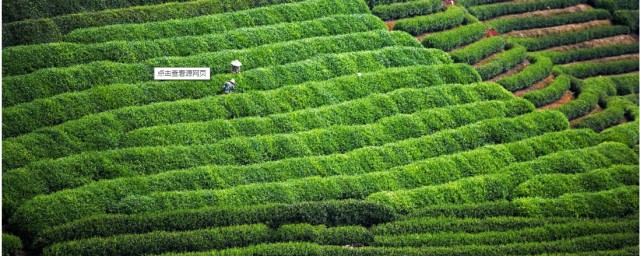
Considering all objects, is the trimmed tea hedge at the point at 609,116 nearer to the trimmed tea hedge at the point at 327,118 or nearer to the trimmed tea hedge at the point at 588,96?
the trimmed tea hedge at the point at 588,96

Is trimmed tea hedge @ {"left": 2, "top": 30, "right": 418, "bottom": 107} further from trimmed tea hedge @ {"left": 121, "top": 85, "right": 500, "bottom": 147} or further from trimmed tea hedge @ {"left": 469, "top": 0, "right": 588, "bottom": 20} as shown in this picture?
trimmed tea hedge @ {"left": 469, "top": 0, "right": 588, "bottom": 20}

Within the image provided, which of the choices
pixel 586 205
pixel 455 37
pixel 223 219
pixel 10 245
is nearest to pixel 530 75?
pixel 455 37

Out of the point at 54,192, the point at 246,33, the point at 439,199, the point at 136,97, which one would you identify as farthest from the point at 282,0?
the point at 54,192

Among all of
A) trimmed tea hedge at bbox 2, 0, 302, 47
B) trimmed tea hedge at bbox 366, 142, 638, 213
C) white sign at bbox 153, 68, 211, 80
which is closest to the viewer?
trimmed tea hedge at bbox 366, 142, 638, 213

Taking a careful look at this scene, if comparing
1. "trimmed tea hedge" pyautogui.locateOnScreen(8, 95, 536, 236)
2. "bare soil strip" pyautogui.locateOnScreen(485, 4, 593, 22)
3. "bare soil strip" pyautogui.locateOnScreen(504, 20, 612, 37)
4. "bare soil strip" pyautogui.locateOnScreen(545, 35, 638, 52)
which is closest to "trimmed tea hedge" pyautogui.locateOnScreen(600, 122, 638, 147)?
"bare soil strip" pyautogui.locateOnScreen(545, 35, 638, 52)

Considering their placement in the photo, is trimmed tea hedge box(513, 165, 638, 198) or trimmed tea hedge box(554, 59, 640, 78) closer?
trimmed tea hedge box(513, 165, 638, 198)

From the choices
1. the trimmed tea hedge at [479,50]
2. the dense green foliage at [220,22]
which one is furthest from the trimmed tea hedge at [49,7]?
the trimmed tea hedge at [479,50]

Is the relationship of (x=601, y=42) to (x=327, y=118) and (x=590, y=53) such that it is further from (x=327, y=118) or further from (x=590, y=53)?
(x=327, y=118)

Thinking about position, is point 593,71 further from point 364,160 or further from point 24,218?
point 24,218
